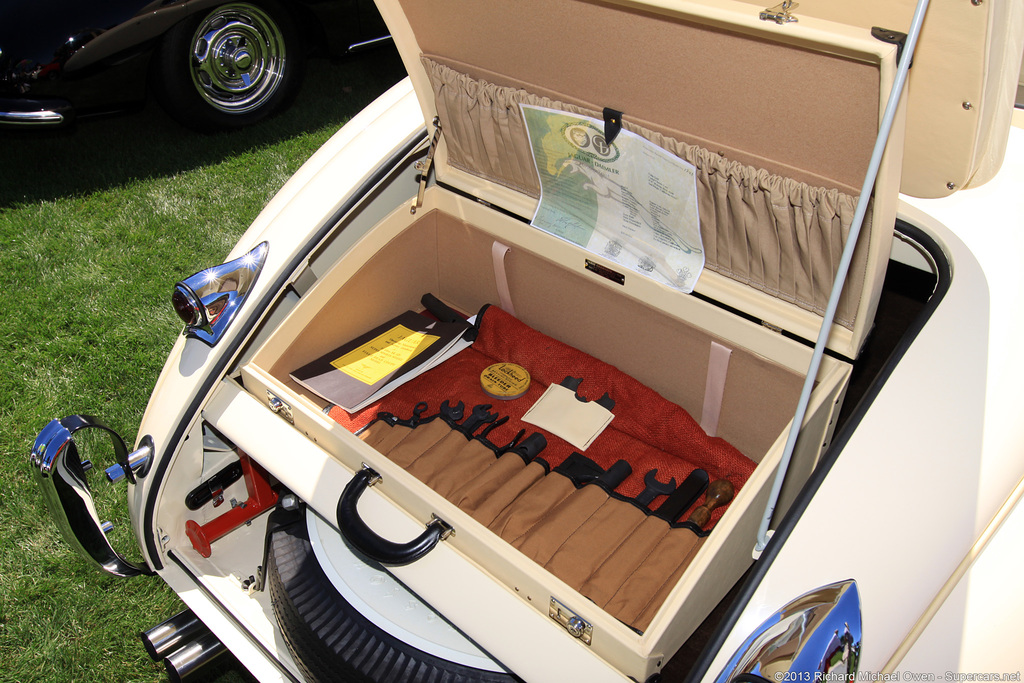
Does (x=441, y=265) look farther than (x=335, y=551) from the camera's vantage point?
Yes

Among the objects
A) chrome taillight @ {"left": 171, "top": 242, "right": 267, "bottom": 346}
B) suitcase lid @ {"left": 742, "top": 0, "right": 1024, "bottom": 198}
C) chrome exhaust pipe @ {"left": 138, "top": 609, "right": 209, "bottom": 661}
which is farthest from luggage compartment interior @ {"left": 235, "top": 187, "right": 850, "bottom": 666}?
chrome exhaust pipe @ {"left": 138, "top": 609, "right": 209, "bottom": 661}

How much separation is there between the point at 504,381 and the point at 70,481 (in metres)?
0.93

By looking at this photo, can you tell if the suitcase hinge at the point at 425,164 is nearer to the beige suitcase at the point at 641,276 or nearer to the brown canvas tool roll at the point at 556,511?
the beige suitcase at the point at 641,276

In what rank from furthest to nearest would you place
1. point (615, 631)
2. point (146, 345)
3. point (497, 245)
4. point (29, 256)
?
point (29, 256) → point (146, 345) → point (497, 245) → point (615, 631)

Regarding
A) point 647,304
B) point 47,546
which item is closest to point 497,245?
point 647,304

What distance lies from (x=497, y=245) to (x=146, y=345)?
154 centimetres

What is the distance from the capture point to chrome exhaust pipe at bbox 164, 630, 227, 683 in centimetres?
153

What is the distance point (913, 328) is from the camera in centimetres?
116

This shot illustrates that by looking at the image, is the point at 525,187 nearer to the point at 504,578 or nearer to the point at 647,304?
the point at 647,304

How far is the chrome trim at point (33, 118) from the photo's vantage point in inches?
118

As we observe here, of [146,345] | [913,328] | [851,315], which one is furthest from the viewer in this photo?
[146,345]

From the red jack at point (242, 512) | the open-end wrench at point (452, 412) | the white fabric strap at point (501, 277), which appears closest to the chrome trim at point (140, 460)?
the red jack at point (242, 512)

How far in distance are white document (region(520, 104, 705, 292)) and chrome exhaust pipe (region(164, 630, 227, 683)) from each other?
112cm
